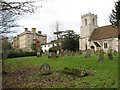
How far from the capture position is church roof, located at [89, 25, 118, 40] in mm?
28763

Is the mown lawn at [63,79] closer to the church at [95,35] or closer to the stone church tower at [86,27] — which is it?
the church at [95,35]

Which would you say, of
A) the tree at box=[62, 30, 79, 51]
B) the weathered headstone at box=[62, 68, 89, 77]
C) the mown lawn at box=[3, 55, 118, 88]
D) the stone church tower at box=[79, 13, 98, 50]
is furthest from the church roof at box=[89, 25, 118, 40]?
the weathered headstone at box=[62, 68, 89, 77]

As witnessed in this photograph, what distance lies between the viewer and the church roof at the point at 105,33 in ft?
94.4

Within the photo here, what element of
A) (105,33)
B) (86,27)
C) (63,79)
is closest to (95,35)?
(105,33)

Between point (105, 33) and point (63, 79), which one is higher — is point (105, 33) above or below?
above

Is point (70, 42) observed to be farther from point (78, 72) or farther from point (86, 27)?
point (78, 72)

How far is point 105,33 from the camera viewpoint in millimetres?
31109

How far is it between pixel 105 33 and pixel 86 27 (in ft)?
25.7

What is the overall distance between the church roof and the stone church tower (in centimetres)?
166

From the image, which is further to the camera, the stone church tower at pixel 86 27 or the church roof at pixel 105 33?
the stone church tower at pixel 86 27

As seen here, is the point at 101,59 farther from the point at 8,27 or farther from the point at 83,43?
the point at 83,43

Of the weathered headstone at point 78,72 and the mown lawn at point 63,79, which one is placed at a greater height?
the weathered headstone at point 78,72

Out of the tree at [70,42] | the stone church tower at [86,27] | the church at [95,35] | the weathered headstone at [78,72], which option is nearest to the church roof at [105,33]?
the church at [95,35]

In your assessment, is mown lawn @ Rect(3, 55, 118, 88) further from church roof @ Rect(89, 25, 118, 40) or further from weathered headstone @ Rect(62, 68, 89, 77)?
church roof @ Rect(89, 25, 118, 40)
